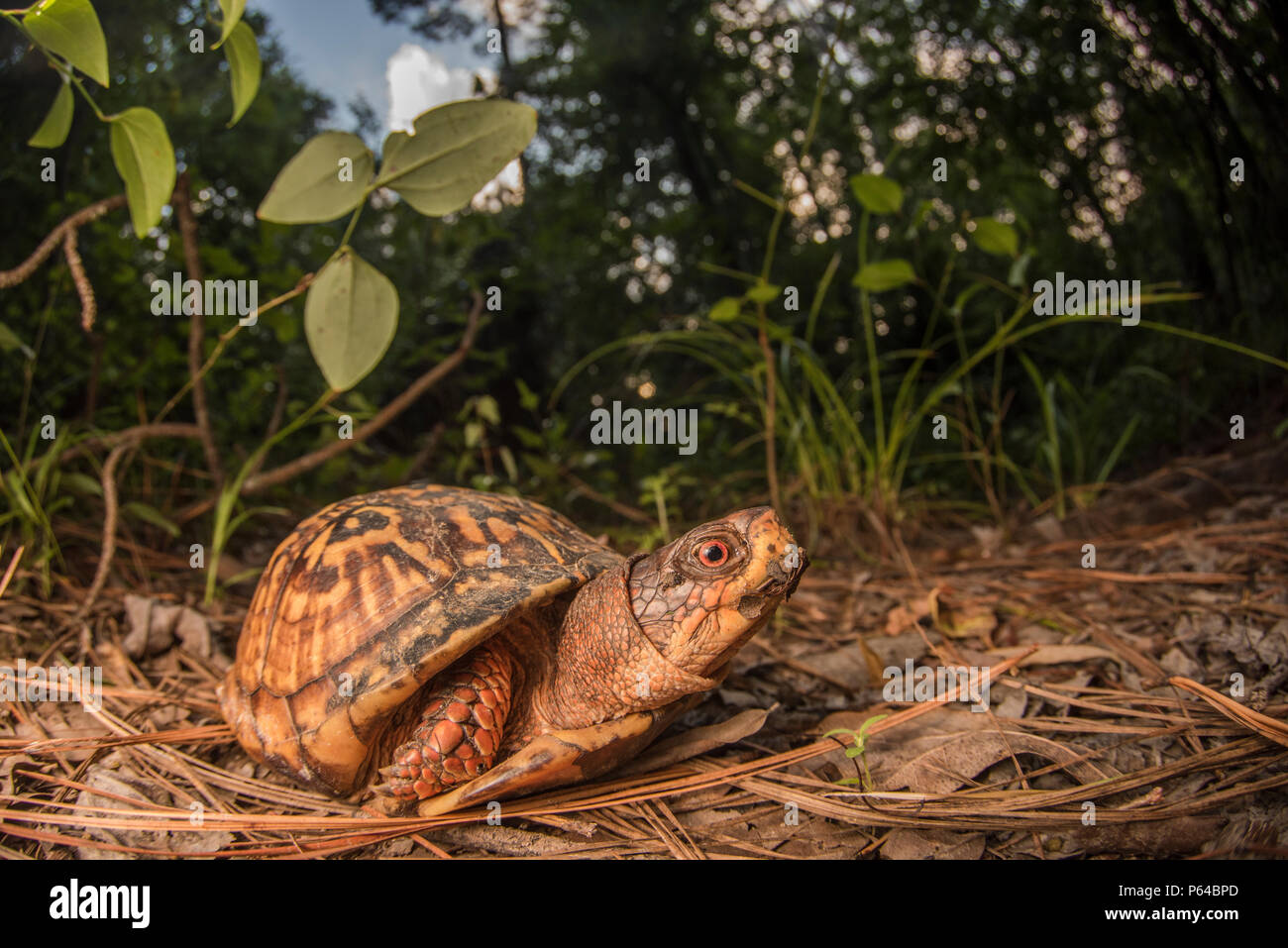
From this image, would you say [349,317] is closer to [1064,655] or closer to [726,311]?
[726,311]

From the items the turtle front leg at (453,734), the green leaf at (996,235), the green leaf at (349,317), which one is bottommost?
the turtle front leg at (453,734)

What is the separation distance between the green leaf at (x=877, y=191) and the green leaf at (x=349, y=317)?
1.47 m

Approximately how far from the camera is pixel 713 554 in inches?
44.8

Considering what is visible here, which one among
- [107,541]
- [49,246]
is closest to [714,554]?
[49,246]

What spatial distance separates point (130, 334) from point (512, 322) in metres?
1.84

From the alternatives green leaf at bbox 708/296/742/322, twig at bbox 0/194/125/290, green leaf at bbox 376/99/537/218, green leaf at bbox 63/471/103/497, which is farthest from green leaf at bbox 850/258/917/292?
green leaf at bbox 63/471/103/497

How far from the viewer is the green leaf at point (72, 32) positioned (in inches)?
42.6

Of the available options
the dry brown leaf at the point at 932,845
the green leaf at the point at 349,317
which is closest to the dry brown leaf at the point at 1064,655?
the dry brown leaf at the point at 932,845

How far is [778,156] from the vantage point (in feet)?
16.9

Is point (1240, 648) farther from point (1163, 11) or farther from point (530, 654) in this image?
point (1163, 11)

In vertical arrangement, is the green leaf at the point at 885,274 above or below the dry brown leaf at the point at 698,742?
above

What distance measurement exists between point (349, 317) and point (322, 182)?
0.24 m

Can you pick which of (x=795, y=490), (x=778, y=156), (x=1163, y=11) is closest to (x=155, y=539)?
(x=795, y=490)

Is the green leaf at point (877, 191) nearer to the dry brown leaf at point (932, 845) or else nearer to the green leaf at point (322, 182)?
the green leaf at point (322, 182)
